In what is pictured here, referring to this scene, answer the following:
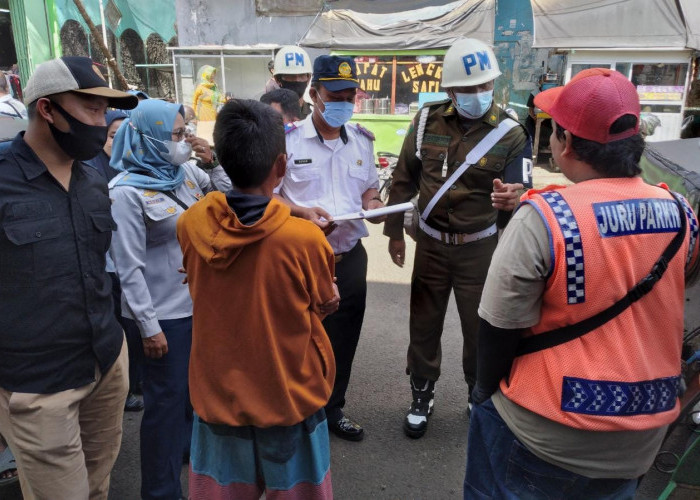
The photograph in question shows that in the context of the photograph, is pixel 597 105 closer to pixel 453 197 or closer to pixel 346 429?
pixel 453 197

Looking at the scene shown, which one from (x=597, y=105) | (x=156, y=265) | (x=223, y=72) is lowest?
(x=156, y=265)

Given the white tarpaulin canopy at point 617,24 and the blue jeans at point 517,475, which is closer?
the blue jeans at point 517,475

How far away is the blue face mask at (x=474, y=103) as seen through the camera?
286cm

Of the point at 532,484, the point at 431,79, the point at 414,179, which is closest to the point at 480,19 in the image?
the point at 431,79

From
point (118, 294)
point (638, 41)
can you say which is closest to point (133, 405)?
point (118, 294)

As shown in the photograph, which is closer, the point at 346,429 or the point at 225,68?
the point at 346,429

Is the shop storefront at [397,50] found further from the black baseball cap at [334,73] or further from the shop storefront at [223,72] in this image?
the black baseball cap at [334,73]

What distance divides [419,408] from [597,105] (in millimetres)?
2249

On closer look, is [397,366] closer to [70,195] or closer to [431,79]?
[70,195]

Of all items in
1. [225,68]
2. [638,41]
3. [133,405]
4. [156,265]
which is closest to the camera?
[156,265]

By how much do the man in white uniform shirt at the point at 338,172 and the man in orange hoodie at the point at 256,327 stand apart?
44.9 inches

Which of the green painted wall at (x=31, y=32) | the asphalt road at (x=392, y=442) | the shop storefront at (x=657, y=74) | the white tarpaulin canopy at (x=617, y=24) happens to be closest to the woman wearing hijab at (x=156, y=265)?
the asphalt road at (x=392, y=442)

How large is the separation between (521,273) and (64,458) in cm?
169

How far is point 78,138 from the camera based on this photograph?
1.94 meters
